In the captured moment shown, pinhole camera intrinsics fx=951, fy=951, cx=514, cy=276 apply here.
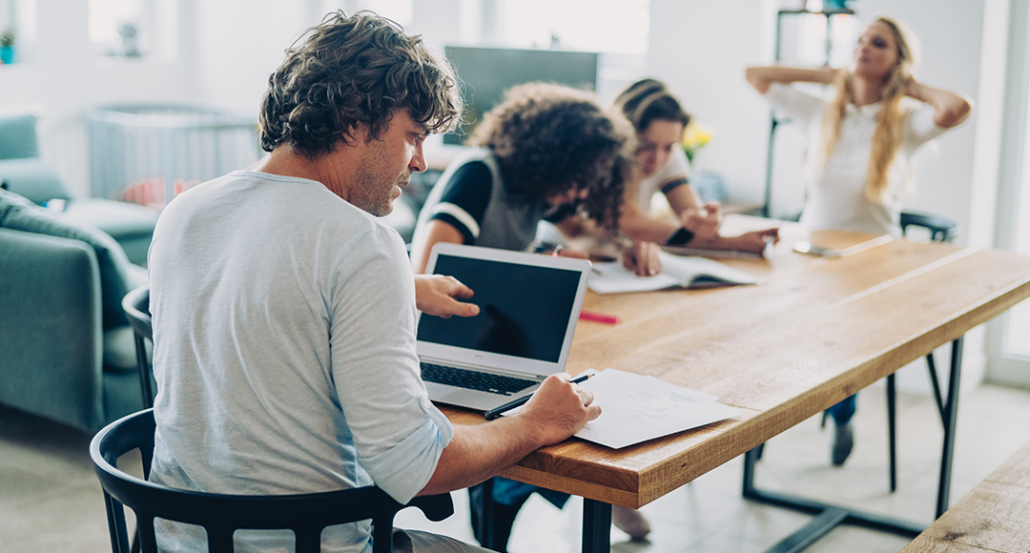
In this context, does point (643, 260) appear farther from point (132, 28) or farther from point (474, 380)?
point (132, 28)

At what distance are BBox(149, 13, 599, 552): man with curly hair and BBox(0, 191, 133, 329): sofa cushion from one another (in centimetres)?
167

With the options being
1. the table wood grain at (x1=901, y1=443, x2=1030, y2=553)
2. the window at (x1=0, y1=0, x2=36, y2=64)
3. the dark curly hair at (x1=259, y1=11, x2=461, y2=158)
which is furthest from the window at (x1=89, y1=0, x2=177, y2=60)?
the table wood grain at (x1=901, y1=443, x2=1030, y2=553)

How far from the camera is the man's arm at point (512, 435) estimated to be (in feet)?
3.58

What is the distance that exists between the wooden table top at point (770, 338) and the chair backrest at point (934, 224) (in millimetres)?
317

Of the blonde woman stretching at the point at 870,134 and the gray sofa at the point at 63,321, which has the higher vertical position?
the blonde woman stretching at the point at 870,134

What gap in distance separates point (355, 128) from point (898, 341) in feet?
3.72

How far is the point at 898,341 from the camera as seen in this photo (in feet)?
5.74

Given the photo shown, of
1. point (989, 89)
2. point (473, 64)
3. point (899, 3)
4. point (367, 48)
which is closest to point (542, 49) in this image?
point (473, 64)

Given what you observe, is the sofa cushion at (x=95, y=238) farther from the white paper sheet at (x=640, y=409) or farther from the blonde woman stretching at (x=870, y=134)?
the blonde woman stretching at (x=870, y=134)

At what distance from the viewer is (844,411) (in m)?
2.84

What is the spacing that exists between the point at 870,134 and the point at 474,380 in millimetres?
2088

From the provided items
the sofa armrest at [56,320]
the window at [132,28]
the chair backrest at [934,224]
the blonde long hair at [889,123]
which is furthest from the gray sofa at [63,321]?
the window at [132,28]

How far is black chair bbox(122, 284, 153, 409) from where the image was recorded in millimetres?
1639

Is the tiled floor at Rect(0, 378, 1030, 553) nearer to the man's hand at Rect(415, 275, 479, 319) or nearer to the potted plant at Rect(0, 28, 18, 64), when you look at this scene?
the man's hand at Rect(415, 275, 479, 319)
